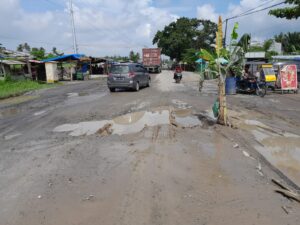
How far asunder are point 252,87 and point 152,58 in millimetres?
30413

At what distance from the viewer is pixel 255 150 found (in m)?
7.06

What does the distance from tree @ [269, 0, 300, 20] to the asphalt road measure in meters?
9.76

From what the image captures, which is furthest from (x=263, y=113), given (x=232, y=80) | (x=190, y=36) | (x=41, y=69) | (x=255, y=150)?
(x=190, y=36)

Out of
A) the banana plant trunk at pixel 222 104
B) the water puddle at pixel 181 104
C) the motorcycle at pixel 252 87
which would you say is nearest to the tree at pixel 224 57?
the banana plant trunk at pixel 222 104

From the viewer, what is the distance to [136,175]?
551 centimetres

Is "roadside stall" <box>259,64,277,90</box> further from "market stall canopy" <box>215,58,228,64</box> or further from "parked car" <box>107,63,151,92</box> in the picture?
"market stall canopy" <box>215,58,228,64</box>

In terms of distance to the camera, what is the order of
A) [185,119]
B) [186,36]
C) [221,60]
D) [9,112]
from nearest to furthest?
[221,60], [185,119], [9,112], [186,36]

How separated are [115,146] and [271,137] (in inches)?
163

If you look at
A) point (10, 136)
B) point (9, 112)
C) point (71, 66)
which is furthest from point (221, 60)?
point (71, 66)

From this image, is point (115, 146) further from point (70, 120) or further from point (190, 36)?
point (190, 36)

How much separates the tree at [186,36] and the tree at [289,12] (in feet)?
177

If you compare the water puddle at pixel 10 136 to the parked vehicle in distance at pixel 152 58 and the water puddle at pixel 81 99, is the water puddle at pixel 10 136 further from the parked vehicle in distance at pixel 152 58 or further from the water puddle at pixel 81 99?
the parked vehicle in distance at pixel 152 58

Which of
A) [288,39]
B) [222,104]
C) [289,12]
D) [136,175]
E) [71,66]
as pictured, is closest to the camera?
[136,175]

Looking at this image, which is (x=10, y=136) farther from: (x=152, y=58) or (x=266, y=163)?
(x=152, y=58)
